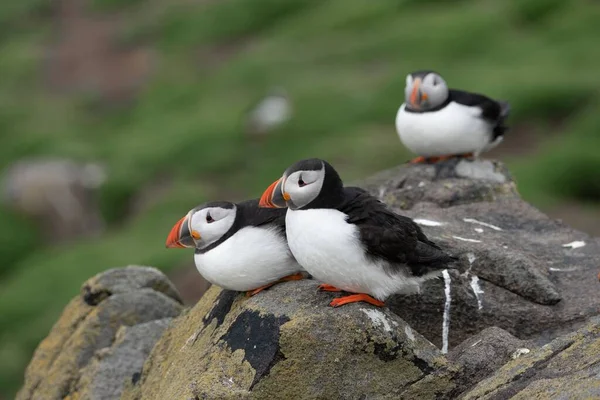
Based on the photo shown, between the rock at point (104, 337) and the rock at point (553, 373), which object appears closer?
the rock at point (553, 373)

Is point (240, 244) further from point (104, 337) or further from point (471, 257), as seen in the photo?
point (104, 337)

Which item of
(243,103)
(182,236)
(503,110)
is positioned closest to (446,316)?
(182,236)

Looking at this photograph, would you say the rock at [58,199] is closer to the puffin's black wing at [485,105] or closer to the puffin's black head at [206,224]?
the puffin's black wing at [485,105]

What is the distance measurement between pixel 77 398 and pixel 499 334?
3.19 meters

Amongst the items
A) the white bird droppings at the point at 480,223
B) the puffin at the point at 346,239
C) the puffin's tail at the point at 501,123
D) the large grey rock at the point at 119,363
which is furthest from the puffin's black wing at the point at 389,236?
the puffin's tail at the point at 501,123

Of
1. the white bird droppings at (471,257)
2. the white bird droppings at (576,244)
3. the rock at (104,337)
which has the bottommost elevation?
the white bird droppings at (576,244)

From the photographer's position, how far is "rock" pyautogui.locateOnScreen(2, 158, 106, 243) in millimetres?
20000

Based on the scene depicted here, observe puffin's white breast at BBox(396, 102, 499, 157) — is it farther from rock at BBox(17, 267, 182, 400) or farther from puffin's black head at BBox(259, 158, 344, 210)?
puffin's black head at BBox(259, 158, 344, 210)

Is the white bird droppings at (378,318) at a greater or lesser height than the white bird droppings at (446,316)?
greater

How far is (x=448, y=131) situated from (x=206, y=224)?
3.33 meters

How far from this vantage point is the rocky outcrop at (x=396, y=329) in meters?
5.32

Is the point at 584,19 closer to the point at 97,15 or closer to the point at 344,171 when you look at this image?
the point at 344,171

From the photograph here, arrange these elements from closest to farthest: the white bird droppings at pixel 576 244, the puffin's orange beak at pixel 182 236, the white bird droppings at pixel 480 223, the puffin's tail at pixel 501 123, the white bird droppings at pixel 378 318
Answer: the white bird droppings at pixel 378 318 < the puffin's orange beak at pixel 182 236 < the white bird droppings at pixel 576 244 < the white bird droppings at pixel 480 223 < the puffin's tail at pixel 501 123

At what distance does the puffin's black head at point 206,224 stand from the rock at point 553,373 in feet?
6.14
